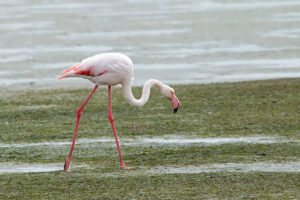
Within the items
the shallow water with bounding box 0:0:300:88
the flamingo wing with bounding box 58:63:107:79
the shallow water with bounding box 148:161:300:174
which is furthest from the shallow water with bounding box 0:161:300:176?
the shallow water with bounding box 0:0:300:88

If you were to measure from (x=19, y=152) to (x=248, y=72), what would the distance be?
230 inches

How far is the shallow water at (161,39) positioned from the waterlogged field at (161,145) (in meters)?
1.51

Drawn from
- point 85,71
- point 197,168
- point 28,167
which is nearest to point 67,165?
point 28,167

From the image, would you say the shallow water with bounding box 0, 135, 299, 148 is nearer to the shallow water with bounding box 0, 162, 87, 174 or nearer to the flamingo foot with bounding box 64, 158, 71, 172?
the shallow water with bounding box 0, 162, 87, 174

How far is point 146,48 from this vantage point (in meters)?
15.6

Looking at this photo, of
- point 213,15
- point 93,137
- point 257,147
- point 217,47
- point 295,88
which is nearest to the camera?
point 257,147

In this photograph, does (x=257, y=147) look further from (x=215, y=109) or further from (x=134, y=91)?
(x=134, y=91)

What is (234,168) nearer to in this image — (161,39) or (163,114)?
(163,114)

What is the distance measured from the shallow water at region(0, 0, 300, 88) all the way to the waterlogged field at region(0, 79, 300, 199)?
1512 mm

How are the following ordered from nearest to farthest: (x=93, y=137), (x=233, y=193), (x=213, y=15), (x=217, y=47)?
(x=233, y=193) → (x=93, y=137) → (x=217, y=47) → (x=213, y=15)

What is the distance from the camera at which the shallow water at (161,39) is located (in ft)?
42.2

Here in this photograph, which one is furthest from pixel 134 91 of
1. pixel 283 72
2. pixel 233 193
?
pixel 233 193

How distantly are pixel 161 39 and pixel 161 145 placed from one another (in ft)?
29.4

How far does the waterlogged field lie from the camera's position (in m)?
6.33
